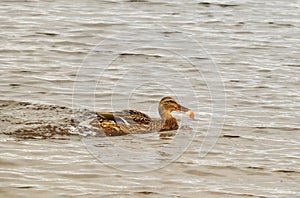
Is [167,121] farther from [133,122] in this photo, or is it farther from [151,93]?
[151,93]

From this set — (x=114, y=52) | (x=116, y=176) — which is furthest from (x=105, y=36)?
(x=116, y=176)

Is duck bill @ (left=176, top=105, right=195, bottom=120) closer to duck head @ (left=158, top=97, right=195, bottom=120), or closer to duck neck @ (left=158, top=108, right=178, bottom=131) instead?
duck head @ (left=158, top=97, right=195, bottom=120)

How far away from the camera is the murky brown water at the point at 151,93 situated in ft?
30.3

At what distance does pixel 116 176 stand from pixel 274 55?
6.93 meters

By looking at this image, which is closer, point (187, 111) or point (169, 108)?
point (187, 111)

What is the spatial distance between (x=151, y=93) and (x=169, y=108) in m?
1.47

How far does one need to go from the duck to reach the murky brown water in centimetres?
19

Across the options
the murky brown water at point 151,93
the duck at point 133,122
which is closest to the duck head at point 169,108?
the duck at point 133,122

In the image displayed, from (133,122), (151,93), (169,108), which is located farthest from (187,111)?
(151,93)

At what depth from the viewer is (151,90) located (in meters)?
13.4

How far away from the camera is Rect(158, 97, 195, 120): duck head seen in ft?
38.1

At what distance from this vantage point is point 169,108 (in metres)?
11.8

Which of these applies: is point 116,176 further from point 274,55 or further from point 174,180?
point 274,55

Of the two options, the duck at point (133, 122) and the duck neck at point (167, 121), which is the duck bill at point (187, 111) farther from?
the duck neck at point (167, 121)
